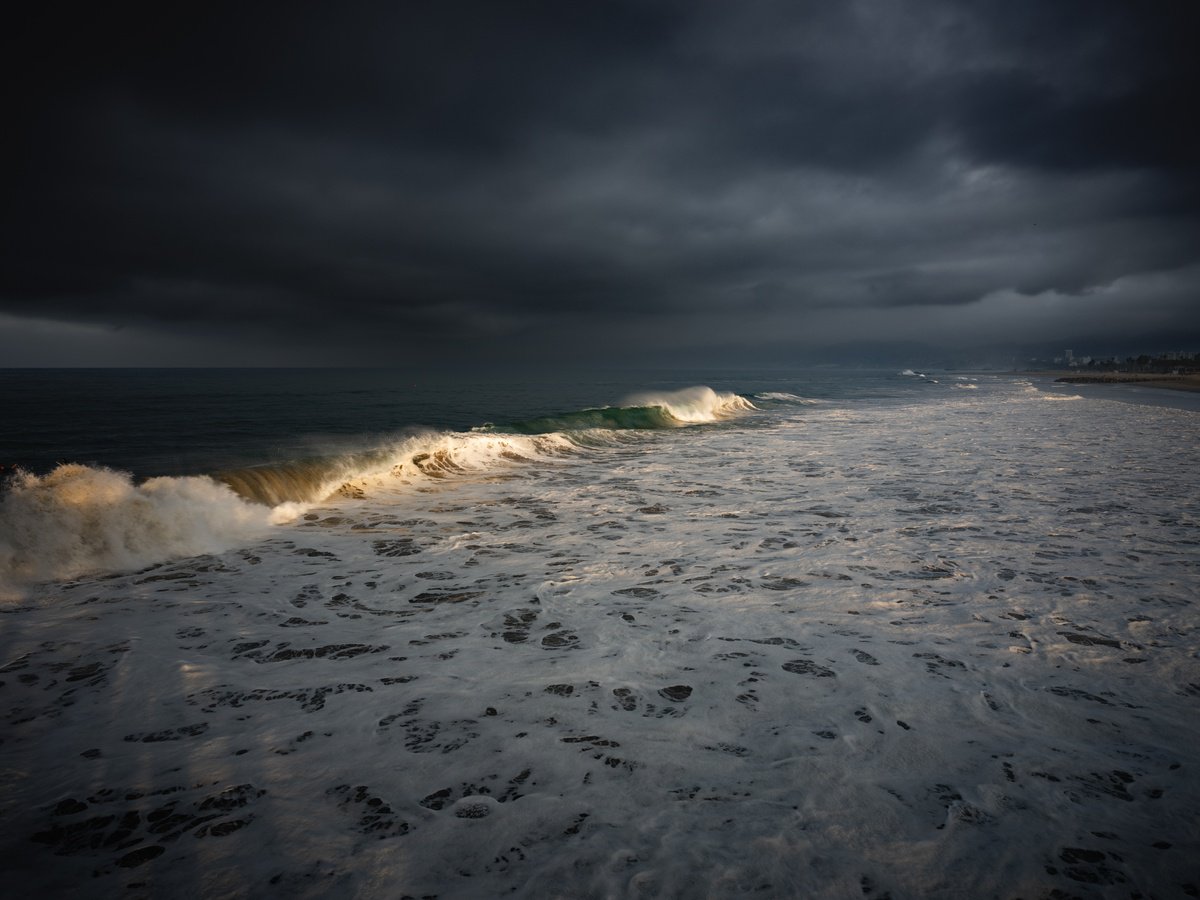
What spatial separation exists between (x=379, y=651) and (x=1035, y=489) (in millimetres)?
12539

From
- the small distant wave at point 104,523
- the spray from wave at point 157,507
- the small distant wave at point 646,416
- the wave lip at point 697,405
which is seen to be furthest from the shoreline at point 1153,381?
the small distant wave at point 104,523

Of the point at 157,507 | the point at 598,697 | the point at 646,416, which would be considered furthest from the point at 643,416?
the point at 598,697

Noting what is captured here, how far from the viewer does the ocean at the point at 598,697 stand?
279 cm

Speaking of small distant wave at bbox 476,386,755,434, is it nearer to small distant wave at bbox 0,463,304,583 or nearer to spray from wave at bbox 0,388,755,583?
spray from wave at bbox 0,388,755,583

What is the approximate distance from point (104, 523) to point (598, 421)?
20632mm

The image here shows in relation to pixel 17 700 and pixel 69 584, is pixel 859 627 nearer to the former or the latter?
pixel 17 700

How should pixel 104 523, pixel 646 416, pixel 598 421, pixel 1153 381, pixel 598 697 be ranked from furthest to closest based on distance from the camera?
pixel 1153 381 < pixel 646 416 < pixel 598 421 < pixel 104 523 < pixel 598 697

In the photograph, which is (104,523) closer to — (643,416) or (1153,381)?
(643,416)

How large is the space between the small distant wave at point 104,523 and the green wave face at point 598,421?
1276 cm

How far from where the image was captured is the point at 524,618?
5754 mm

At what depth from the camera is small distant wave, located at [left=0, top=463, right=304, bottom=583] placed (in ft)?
23.8

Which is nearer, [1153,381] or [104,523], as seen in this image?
[104,523]

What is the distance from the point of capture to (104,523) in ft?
25.7

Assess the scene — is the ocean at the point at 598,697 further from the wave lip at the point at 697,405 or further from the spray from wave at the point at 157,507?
the wave lip at the point at 697,405
